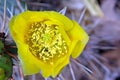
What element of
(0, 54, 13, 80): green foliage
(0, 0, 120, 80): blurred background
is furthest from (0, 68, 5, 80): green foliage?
(0, 0, 120, 80): blurred background

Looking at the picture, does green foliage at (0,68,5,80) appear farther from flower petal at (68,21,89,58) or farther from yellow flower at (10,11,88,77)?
flower petal at (68,21,89,58)

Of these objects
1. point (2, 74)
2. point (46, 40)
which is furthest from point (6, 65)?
point (46, 40)

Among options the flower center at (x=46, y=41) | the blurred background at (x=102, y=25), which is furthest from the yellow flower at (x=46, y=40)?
the blurred background at (x=102, y=25)

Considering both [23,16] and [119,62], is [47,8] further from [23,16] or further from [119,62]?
[23,16]

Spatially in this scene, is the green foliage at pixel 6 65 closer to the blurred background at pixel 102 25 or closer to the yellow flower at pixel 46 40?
the yellow flower at pixel 46 40

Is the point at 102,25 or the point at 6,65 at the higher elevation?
the point at 6,65

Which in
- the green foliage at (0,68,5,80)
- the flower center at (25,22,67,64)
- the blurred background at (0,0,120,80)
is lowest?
the blurred background at (0,0,120,80)

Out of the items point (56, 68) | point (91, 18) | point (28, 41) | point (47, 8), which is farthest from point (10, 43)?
point (91, 18)

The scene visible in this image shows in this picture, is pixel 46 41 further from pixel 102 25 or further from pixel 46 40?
pixel 102 25
